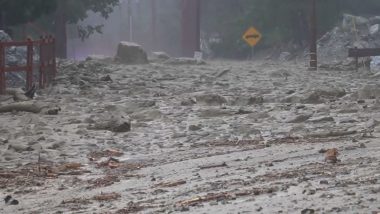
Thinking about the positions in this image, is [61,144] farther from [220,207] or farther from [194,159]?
[220,207]

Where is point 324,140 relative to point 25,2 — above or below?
below

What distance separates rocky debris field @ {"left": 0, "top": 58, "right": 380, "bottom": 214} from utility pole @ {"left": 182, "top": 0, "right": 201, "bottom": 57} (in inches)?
1514

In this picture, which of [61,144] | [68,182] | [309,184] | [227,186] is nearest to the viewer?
[309,184]

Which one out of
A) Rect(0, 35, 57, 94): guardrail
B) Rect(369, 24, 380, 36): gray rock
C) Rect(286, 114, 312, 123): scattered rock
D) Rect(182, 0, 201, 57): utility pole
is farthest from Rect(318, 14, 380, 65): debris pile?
Rect(286, 114, 312, 123): scattered rock

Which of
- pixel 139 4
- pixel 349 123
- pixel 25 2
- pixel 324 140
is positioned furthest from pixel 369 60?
pixel 139 4

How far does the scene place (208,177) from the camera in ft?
28.4

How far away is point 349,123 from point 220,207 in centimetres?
693

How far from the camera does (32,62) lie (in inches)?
863

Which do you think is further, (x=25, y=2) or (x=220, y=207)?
(x=25, y=2)

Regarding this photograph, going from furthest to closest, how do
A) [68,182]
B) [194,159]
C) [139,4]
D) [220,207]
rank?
[139,4] → [194,159] → [68,182] → [220,207]

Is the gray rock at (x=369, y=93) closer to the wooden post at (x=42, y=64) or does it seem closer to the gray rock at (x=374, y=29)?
the wooden post at (x=42, y=64)

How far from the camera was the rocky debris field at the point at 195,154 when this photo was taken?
7.04 m

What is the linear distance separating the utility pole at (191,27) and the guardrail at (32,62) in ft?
115

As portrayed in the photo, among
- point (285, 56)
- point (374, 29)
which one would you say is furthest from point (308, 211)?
point (285, 56)
